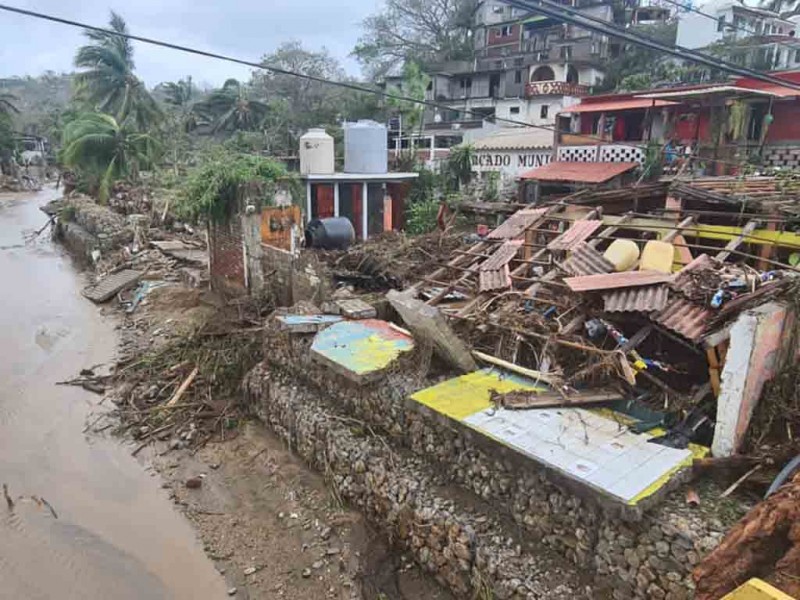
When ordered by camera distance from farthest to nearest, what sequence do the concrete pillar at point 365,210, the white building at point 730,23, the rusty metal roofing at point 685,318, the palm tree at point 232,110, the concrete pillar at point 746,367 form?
the palm tree at point 232,110 < the white building at point 730,23 < the concrete pillar at point 365,210 < the rusty metal roofing at point 685,318 < the concrete pillar at point 746,367

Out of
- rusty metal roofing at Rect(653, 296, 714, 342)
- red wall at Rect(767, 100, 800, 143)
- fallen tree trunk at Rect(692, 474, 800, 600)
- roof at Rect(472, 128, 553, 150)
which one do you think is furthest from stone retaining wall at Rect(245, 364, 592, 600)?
roof at Rect(472, 128, 553, 150)

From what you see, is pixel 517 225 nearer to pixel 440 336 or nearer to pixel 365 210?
pixel 440 336

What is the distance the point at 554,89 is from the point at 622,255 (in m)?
30.8

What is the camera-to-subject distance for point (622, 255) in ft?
25.0

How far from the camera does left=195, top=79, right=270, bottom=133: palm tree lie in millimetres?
37531

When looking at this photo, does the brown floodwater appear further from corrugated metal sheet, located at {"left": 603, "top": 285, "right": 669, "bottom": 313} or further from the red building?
the red building

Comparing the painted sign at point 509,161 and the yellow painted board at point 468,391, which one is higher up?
the painted sign at point 509,161

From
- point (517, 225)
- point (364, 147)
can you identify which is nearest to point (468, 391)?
point (517, 225)

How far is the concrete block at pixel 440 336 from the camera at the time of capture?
23.8ft

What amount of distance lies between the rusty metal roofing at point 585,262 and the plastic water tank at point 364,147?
12973 mm

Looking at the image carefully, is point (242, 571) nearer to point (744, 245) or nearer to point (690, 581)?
point (690, 581)

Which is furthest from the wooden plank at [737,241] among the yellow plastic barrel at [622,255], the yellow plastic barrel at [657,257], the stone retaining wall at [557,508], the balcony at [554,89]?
the balcony at [554,89]

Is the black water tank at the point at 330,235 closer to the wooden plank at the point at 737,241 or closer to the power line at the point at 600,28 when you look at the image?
the wooden plank at the point at 737,241

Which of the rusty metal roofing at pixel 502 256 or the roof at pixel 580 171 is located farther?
the roof at pixel 580 171
